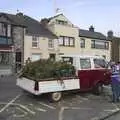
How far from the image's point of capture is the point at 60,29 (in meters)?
46.1

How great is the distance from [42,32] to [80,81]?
89.4 feet

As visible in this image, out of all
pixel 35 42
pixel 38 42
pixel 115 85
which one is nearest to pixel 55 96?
pixel 115 85

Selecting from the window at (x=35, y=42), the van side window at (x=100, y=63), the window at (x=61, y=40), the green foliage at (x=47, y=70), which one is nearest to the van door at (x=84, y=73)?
the van side window at (x=100, y=63)

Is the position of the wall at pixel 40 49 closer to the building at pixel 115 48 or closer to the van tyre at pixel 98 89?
the building at pixel 115 48

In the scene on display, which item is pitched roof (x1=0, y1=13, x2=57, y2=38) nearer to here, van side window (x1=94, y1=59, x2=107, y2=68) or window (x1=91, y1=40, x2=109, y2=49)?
window (x1=91, y1=40, x2=109, y2=49)

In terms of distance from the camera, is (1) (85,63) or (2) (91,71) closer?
(2) (91,71)

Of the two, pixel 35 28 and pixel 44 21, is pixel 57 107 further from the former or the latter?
Result: pixel 44 21

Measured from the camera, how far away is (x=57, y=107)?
13922 millimetres

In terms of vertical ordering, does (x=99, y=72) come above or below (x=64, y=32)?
below

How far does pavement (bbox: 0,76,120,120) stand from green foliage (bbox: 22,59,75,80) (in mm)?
1216

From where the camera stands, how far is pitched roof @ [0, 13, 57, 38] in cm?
4062

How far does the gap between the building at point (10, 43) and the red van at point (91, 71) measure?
20542 millimetres

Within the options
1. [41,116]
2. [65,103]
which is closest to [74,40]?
[65,103]

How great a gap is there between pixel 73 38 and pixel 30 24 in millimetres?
7403
